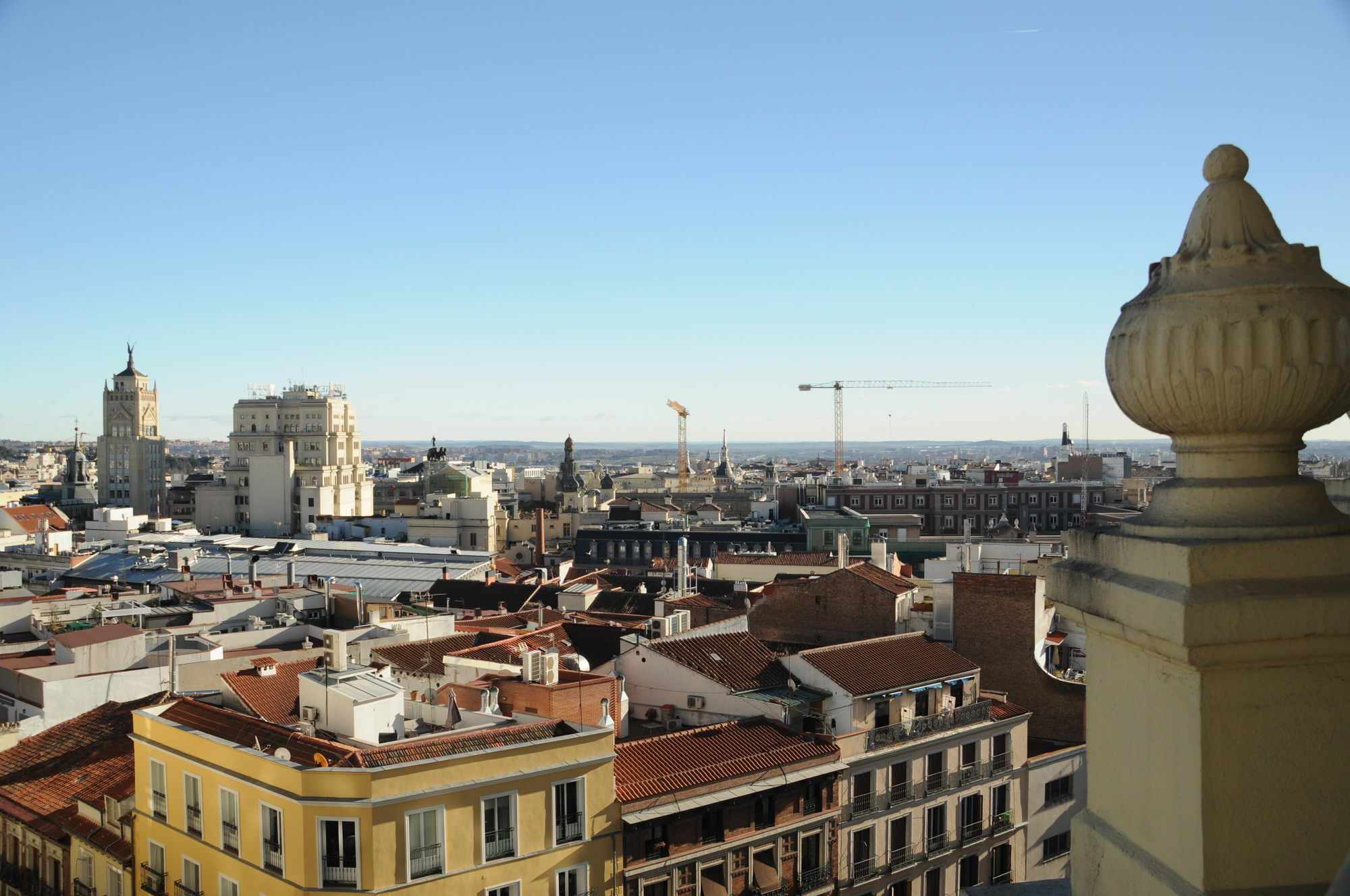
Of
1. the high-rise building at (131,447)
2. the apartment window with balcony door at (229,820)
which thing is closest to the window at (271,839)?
the apartment window with balcony door at (229,820)

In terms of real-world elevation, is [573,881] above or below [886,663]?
below

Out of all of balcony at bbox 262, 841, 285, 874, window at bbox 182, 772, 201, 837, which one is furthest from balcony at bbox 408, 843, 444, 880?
window at bbox 182, 772, 201, 837

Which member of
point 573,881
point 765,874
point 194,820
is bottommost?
point 765,874

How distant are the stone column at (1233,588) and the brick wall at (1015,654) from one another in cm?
2445

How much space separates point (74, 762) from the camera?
19.0 metres

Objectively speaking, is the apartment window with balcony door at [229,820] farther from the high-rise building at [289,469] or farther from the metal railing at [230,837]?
the high-rise building at [289,469]

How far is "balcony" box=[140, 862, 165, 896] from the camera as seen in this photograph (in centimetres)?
1553

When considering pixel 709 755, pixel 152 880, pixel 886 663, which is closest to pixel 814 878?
pixel 709 755

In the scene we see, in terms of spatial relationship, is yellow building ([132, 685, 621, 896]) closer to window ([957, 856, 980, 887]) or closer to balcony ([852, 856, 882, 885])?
balcony ([852, 856, 882, 885])

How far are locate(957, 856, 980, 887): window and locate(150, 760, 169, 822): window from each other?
562 inches

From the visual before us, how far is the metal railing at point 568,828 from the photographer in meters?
15.3

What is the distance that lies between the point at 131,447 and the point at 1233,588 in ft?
409

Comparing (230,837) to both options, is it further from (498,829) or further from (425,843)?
(498,829)


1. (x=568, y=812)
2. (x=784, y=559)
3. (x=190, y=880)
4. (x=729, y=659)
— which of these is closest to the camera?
(x=190, y=880)
